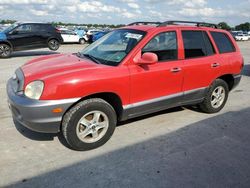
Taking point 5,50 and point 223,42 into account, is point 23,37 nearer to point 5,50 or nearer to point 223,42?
point 5,50

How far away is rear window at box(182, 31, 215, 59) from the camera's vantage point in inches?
192

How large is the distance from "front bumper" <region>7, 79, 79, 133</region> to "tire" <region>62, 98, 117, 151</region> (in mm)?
119

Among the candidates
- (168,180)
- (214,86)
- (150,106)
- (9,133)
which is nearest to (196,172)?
(168,180)

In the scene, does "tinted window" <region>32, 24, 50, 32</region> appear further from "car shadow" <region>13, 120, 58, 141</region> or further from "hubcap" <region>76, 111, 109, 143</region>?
"hubcap" <region>76, 111, 109, 143</region>

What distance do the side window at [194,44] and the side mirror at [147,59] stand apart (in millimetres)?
1016

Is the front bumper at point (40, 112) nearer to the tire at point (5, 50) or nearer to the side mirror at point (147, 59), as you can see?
the side mirror at point (147, 59)

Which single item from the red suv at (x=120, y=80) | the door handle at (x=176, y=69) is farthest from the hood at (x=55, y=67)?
the door handle at (x=176, y=69)

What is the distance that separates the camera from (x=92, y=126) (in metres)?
3.93

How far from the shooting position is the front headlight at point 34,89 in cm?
353

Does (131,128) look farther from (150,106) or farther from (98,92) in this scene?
(98,92)

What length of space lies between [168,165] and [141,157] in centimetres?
39

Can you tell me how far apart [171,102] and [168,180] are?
1.81m

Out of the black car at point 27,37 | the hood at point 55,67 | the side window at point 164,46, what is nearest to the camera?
the hood at point 55,67

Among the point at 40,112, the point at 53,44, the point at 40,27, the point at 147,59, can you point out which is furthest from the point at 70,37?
the point at 40,112
